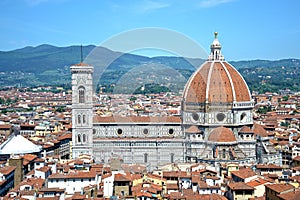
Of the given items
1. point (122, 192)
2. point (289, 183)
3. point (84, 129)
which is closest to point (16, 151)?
point (84, 129)

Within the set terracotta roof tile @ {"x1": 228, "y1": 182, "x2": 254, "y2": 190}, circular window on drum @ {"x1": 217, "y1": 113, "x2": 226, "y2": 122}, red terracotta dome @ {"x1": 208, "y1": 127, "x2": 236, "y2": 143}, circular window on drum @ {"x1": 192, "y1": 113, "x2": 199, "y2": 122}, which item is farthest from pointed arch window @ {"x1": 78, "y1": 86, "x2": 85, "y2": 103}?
terracotta roof tile @ {"x1": 228, "y1": 182, "x2": 254, "y2": 190}

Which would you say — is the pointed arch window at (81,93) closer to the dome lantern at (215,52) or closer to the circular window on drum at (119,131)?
the circular window on drum at (119,131)

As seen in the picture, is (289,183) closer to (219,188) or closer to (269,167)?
(219,188)

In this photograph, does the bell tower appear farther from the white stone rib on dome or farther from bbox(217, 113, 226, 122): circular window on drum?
bbox(217, 113, 226, 122): circular window on drum

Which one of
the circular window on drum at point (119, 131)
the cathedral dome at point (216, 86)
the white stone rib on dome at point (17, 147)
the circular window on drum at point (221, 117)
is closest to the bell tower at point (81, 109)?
the circular window on drum at point (119, 131)

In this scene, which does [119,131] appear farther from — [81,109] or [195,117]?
[195,117]

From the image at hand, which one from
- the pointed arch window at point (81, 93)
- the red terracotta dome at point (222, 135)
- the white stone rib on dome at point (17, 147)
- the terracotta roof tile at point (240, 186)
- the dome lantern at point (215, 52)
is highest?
the dome lantern at point (215, 52)
